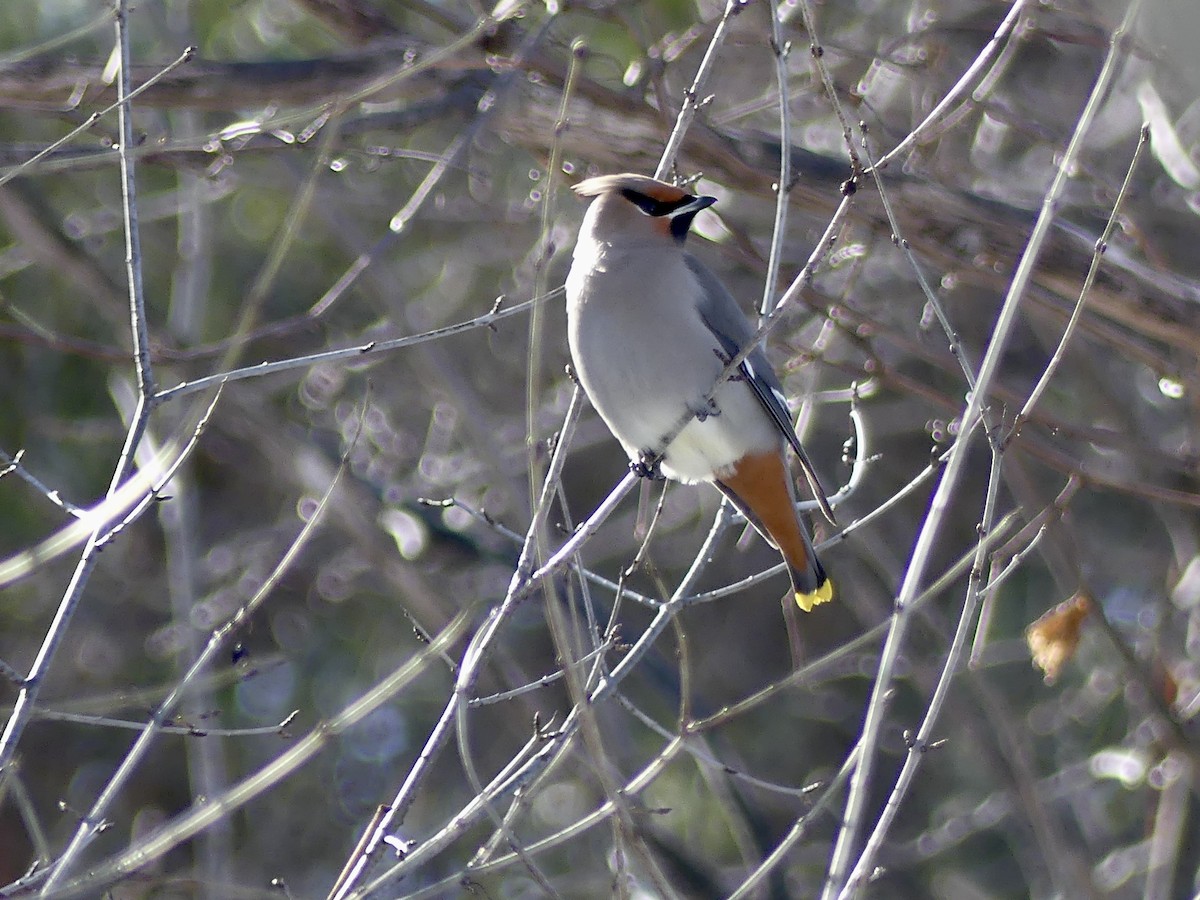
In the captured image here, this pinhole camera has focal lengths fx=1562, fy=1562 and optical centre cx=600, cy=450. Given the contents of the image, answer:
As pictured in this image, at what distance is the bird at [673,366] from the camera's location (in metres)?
4.49

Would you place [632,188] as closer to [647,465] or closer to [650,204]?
[650,204]

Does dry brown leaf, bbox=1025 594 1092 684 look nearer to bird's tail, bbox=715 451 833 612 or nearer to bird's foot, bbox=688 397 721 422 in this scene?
bird's tail, bbox=715 451 833 612

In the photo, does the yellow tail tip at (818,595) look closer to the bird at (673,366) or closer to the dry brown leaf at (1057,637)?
the bird at (673,366)

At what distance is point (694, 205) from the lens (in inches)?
176

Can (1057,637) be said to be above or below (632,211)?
below

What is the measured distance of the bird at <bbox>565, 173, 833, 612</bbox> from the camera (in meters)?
4.49

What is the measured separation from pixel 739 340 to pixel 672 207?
45 cm

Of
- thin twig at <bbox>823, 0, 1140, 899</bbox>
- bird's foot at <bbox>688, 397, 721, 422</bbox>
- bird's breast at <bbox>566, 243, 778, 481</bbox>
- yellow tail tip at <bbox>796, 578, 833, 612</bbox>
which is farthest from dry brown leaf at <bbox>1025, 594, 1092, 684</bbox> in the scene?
thin twig at <bbox>823, 0, 1140, 899</bbox>

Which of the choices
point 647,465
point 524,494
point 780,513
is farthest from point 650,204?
point 524,494

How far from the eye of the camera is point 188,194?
5762 mm

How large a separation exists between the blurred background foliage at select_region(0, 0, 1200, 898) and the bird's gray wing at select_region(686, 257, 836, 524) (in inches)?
32.3

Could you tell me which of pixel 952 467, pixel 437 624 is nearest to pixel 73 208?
pixel 437 624

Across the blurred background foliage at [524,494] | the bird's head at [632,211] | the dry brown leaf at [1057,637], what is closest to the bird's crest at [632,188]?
the bird's head at [632,211]

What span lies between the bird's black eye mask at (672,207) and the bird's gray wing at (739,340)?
111 millimetres
